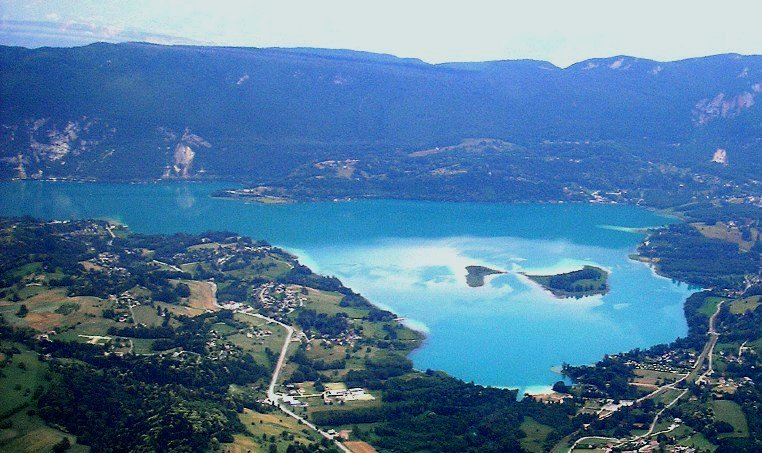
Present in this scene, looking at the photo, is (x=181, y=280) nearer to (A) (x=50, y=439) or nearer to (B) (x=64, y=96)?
(A) (x=50, y=439)

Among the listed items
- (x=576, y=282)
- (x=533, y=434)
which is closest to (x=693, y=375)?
(x=533, y=434)

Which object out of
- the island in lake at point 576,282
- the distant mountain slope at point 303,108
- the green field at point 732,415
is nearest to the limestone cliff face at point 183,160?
the distant mountain slope at point 303,108

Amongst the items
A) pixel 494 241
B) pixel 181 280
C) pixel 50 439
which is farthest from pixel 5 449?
pixel 494 241

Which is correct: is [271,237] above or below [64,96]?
below

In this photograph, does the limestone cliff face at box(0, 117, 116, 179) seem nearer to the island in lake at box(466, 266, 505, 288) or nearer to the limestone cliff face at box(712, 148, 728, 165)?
the island in lake at box(466, 266, 505, 288)

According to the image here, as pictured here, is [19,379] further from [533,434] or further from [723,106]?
[723,106]

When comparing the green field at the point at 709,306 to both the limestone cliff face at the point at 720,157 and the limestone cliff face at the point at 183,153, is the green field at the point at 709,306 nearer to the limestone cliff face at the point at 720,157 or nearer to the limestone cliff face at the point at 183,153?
the limestone cliff face at the point at 720,157
